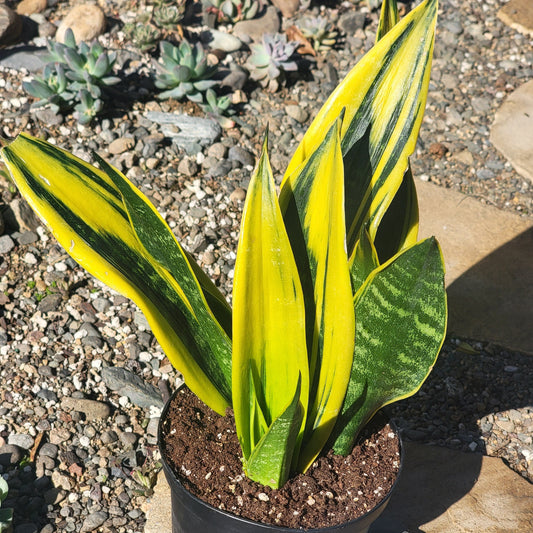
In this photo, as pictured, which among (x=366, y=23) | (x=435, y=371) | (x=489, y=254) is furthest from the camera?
(x=366, y=23)

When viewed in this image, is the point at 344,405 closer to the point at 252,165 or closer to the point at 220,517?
the point at 220,517

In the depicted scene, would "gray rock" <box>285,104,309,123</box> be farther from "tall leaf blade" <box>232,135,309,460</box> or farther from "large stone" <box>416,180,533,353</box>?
"tall leaf blade" <box>232,135,309,460</box>

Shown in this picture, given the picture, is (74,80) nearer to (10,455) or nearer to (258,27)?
(258,27)

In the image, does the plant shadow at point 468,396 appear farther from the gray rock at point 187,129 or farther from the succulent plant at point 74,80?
the succulent plant at point 74,80

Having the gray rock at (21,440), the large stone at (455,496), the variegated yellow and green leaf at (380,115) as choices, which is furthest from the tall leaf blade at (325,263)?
the gray rock at (21,440)

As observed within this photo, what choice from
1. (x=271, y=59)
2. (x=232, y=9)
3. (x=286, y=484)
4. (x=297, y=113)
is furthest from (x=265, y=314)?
(x=232, y=9)

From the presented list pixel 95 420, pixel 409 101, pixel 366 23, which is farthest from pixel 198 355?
pixel 366 23

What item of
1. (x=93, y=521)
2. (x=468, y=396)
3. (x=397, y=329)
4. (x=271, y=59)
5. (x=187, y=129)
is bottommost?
(x=468, y=396)
